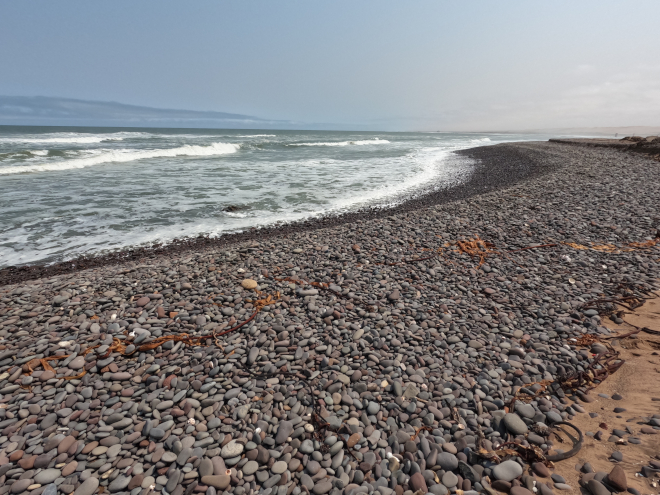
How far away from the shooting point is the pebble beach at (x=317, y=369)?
232 cm

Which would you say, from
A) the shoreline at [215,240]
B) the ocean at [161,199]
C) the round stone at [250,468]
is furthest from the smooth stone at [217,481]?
the ocean at [161,199]

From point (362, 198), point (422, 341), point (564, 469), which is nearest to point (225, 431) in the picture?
point (422, 341)

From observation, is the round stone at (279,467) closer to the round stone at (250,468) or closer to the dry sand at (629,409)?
the round stone at (250,468)

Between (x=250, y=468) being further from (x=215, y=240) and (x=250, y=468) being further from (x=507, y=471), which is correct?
(x=215, y=240)

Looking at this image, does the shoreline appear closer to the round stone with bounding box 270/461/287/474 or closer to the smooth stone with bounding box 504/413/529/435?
the round stone with bounding box 270/461/287/474

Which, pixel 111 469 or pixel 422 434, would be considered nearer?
pixel 111 469

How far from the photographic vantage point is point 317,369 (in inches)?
128

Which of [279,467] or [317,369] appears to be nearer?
[279,467]

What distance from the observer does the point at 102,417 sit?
272 cm

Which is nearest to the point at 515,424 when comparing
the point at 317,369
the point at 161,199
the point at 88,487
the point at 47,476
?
the point at 317,369

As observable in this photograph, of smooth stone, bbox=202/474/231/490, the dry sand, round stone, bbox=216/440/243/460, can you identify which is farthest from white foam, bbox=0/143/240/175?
the dry sand

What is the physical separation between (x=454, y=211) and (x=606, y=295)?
438 cm

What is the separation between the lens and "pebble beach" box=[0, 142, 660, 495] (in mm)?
2318

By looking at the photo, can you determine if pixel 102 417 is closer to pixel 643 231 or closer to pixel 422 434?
pixel 422 434
